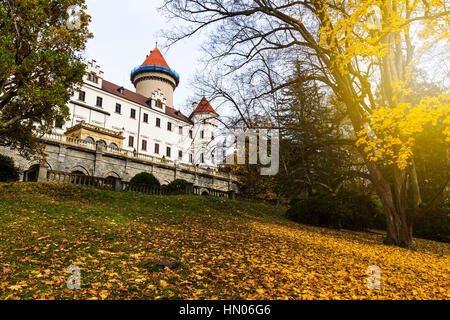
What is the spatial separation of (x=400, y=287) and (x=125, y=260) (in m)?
5.75

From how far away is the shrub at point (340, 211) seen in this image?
15258mm

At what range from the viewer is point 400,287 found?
555cm

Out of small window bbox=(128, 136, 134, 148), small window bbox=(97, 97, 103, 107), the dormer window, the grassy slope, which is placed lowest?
the grassy slope

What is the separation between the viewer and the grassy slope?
14.6 ft

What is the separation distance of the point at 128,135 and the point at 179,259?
38.7 metres

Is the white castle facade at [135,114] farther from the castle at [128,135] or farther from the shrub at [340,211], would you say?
the shrub at [340,211]

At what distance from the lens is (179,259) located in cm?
601

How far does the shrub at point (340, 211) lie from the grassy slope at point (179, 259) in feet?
16.4

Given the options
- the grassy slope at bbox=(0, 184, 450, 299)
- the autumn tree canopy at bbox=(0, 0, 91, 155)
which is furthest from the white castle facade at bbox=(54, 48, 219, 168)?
the grassy slope at bbox=(0, 184, 450, 299)

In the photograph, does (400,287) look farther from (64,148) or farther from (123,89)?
(123,89)

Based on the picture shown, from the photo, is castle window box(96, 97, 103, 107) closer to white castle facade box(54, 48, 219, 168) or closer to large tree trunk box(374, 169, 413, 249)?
white castle facade box(54, 48, 219, 168)

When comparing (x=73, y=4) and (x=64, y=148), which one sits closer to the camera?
(x=73, y=4)

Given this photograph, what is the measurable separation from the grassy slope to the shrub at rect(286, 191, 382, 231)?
16.4ft

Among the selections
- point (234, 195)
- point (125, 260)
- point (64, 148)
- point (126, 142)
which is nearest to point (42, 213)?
point (125, 260)
